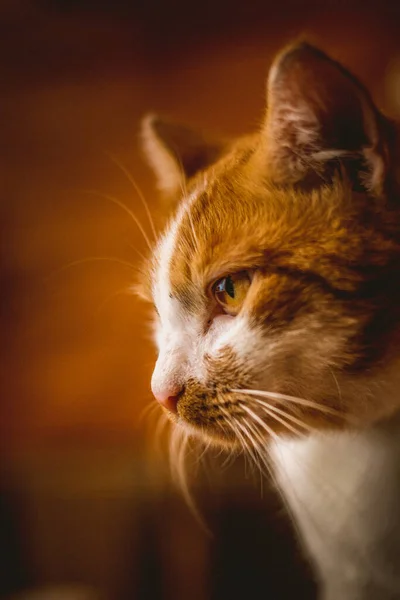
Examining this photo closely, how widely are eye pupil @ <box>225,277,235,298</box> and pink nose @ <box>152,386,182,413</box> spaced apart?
81mm

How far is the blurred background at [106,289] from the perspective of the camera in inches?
25.2

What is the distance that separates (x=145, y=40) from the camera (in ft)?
2.58

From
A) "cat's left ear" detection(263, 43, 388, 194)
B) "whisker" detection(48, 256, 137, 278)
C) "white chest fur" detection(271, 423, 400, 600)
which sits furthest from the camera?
"whisker" detection(48, 256, 137, 278)

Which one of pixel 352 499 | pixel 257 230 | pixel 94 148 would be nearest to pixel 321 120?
pixel 257 230

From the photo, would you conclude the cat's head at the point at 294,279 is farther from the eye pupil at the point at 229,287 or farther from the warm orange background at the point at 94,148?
the warm orange background at the point at 94,148

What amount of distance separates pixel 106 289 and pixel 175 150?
20 cm

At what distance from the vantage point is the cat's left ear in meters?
0.39

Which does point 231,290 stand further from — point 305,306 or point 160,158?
point 160,158

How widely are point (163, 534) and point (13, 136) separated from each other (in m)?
0.61

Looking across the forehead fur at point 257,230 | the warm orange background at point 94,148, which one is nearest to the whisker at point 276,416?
the forehead fur at point 257,230

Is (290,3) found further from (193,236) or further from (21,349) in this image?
(21,349)

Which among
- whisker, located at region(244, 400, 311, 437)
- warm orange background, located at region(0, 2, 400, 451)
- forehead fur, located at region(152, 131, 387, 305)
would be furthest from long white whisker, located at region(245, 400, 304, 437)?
warm orange background, located at region(0, 2, 400, 451)

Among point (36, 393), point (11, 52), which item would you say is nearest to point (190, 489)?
point (36, 393)

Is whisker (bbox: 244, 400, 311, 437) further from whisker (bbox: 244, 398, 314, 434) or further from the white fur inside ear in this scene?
the white fur inside ear
